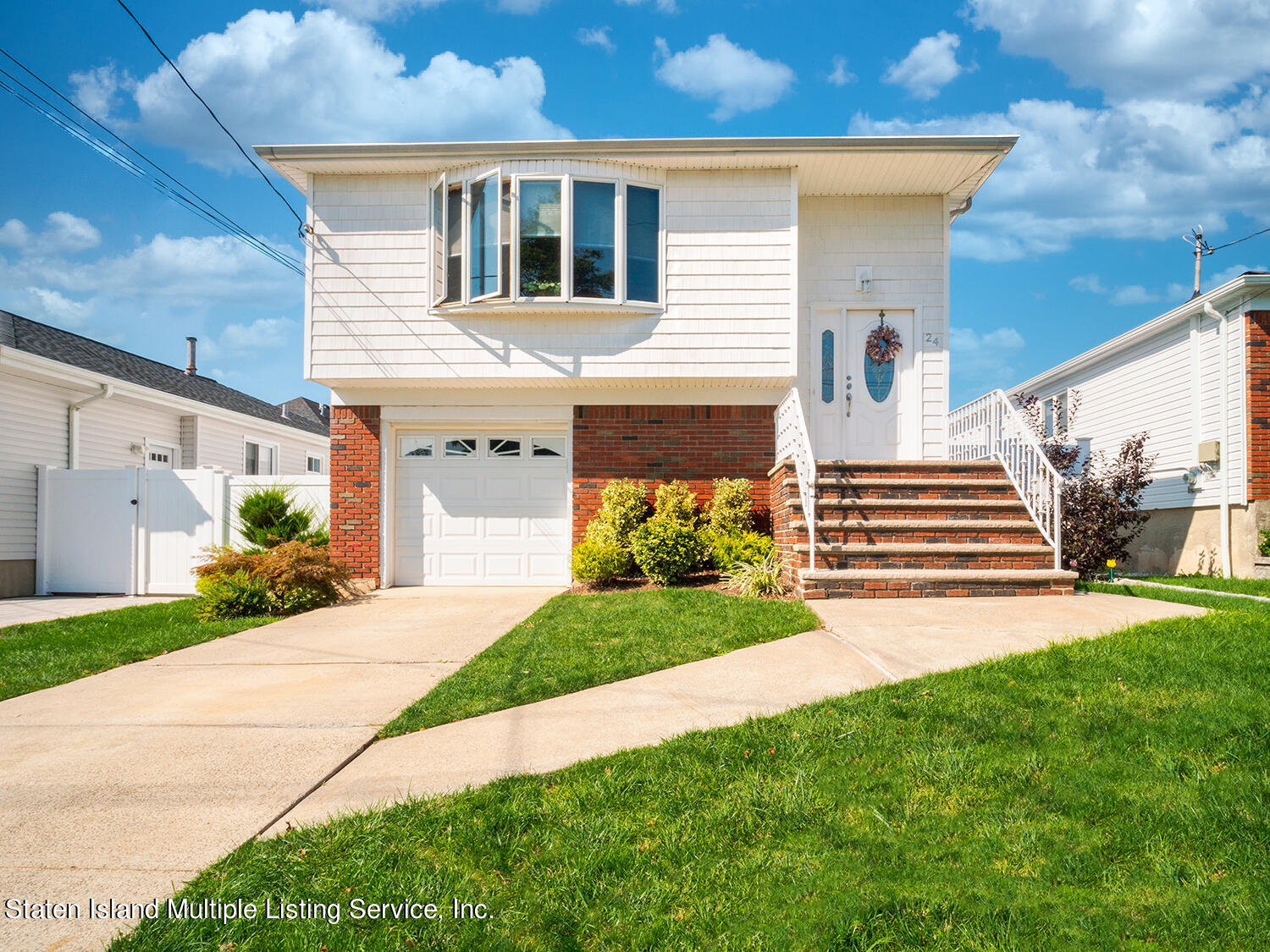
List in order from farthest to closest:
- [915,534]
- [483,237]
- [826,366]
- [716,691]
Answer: [826,366]
[483,237]
[915,534]
[716,691]

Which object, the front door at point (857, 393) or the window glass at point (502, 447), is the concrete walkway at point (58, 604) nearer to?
the window glass at point (502, 447)

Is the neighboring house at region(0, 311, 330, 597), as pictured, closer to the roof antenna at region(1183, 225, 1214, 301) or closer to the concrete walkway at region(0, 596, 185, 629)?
the concrete walkway at region(0, 596, 185, 629)

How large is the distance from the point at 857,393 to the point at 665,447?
2.72 meters

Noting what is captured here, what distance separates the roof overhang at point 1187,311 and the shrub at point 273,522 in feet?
43.7

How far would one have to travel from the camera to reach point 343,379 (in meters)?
10.2

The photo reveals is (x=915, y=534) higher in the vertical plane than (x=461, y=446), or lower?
lower

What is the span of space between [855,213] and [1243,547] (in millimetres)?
7470

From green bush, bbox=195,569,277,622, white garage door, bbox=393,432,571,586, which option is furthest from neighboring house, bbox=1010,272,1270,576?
green bush, bbox=195,569,277,622

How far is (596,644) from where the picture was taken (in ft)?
19.3

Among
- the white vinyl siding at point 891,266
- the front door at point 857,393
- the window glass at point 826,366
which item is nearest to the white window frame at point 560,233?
the white vinyl siding at point 891,266

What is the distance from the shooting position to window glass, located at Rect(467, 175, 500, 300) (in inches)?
388

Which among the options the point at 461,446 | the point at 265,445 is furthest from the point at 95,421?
the point at 461,446

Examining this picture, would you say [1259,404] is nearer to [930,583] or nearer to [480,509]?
[930,583]

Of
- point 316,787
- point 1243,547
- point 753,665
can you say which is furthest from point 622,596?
point 1243,547
